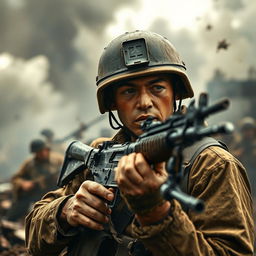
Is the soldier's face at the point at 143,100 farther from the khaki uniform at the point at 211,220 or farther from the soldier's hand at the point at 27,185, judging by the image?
the soldier's hand at the point at 27,185

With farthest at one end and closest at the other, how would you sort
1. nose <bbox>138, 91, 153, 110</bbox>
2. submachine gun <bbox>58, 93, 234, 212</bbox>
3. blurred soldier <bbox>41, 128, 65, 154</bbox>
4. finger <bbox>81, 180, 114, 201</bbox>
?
1. blurred soldier <bbox>41, 128, 65, 154</bbox>
2. nose <bbox>138, 91, 153, 110</bbox>
3. finger <bbox>81, 180, 114, 201</bbox>
4. submachine gun <bbox>58, 93, 234, 212</bbox>

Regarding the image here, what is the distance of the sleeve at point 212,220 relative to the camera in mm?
1964

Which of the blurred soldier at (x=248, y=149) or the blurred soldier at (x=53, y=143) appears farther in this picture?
the blurred soldier at (x=53, y=143)

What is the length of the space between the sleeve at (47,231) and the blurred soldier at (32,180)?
8.40 metres

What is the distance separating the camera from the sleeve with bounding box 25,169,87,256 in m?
2.79

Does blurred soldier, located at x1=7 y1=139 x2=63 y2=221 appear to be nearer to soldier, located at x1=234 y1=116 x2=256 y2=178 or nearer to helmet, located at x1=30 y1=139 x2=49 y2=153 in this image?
helmet, located at x1=30 y1=139 x2=49 y2=153

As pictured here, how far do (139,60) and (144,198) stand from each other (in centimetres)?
120

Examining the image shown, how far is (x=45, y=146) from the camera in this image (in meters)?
11.6

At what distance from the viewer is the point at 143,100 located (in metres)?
2.72

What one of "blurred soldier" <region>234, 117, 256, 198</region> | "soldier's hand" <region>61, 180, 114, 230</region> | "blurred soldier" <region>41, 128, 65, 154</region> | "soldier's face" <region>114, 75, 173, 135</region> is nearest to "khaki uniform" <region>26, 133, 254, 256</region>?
"soldier's hand" <region>61, 180, 114, 230</region>

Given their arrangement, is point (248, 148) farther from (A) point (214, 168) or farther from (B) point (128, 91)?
(A) point (214, 168)

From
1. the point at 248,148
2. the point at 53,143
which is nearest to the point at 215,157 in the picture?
the point at 248,148

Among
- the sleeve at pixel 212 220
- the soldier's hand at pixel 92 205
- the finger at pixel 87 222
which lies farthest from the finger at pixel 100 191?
the sleeve at pixel 212 220

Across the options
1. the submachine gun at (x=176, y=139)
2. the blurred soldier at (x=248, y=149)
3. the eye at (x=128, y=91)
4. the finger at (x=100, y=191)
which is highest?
the eye at (x=128, y=91)
